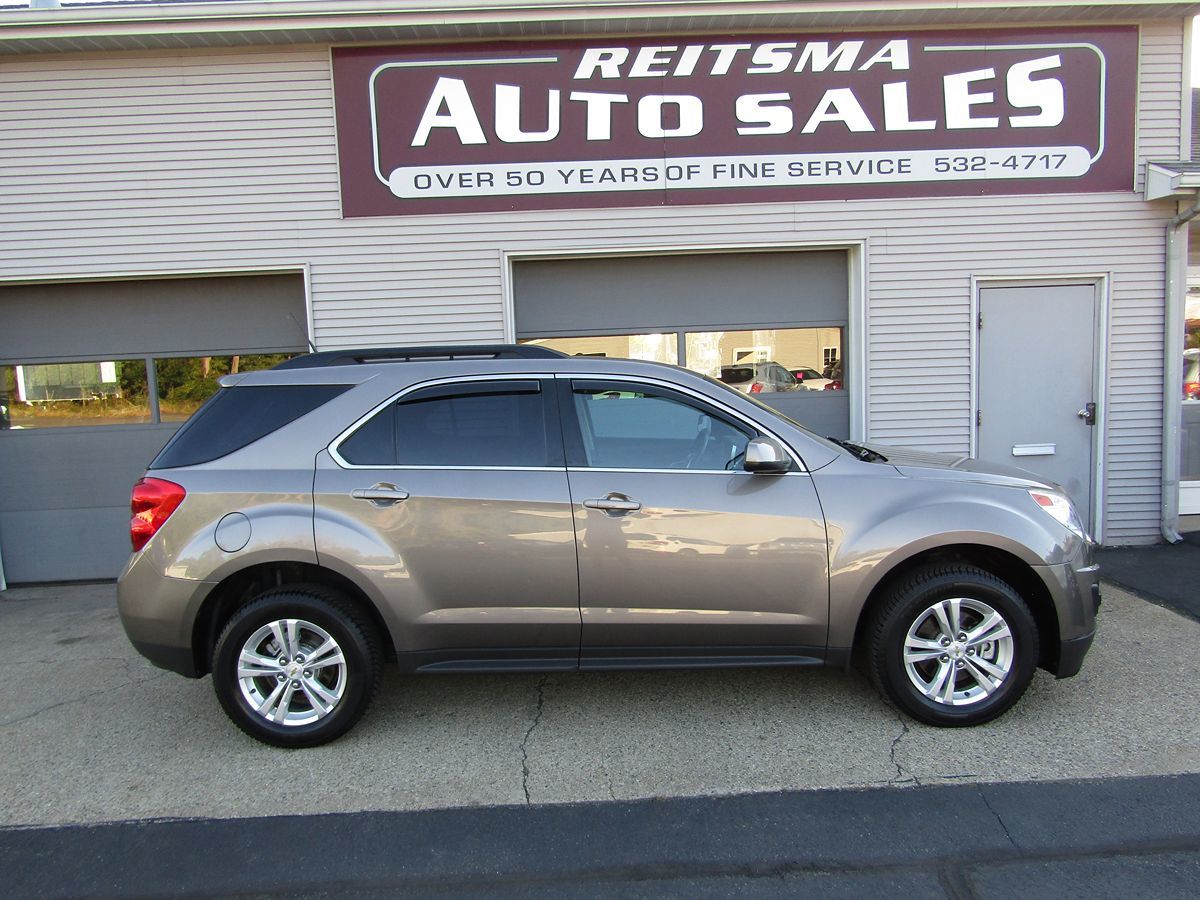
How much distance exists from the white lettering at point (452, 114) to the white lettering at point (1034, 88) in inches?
184

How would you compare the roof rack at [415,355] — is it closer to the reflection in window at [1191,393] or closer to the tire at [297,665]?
the tire at [297,665]

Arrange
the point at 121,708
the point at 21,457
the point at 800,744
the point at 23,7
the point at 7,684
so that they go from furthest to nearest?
1. the point at 21,457
2. the point at 23,7
3. the point at 7,684
4. the point at 121,708
5. the point at 800,744

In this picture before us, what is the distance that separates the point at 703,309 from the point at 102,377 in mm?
5579

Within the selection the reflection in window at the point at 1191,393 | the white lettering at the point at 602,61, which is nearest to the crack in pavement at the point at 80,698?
the white lettering at the point at 602,61

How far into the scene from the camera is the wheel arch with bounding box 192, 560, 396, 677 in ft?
11.6

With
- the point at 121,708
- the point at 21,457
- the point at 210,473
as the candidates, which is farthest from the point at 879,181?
the point at 21,457

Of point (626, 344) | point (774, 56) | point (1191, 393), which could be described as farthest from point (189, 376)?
point (1191, 393)

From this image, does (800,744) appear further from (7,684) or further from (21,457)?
(21,457)

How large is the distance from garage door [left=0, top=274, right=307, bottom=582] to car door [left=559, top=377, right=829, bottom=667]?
15.2 ft

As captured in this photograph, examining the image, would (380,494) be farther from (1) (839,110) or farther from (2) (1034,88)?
(2) (1034,88)

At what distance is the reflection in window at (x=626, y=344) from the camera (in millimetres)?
6918

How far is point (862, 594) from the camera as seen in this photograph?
11.4 ft

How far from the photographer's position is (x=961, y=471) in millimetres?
3654

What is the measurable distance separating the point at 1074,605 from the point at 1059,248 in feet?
14.6
